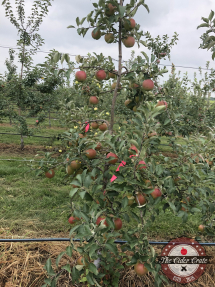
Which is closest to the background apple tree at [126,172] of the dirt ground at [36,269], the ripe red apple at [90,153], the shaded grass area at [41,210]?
the ripe red apple at [90,153]

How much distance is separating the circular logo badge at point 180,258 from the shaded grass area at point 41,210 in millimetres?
1108

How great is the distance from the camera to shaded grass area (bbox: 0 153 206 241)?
292 cm

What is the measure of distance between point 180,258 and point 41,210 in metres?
2.41

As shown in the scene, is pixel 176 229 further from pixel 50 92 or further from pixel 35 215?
pixel 50 92

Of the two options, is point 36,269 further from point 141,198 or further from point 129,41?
point 129,41

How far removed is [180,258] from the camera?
1.54 m

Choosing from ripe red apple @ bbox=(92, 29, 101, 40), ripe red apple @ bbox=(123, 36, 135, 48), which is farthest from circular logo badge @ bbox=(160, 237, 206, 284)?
ripe red apple @ bbox=(92, 29, 101, 40)

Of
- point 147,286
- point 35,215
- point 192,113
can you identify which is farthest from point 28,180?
point 192,113

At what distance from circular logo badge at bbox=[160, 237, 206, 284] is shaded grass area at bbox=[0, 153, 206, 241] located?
111 cm

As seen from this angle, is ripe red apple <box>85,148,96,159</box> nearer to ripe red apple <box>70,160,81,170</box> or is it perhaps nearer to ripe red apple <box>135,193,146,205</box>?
ripe red apple <box>70,160,81,170</box>

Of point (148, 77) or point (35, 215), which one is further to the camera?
point (35, 215)

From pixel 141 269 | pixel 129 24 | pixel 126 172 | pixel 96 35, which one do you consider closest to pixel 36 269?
pixel 141 269

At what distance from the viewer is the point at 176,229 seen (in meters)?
3.00

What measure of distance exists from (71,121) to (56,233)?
1.63m
